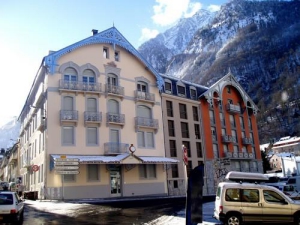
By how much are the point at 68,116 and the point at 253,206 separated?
22237 mm

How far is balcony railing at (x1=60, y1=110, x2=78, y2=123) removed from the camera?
30.6 meters

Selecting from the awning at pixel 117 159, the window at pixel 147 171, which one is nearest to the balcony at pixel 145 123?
the awning at pixel 117 159

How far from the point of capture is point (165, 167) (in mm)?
36375

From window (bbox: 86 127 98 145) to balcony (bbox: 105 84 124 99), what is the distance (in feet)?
13.8

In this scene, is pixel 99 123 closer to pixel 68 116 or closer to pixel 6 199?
pixel 68 116

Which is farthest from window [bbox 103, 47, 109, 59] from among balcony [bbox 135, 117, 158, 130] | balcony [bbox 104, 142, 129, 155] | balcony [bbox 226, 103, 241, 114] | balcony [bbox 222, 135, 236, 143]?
balcony [bbox 226, 103, 241, 114]

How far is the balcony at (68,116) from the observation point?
1206 inches

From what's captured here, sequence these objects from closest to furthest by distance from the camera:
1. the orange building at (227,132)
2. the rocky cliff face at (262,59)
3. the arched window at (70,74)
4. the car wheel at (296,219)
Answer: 1. the car wheel at (296,219)
2. the arched window at (70,74)
3. the orange building at (227,132)
4. the rocky cliff face at (262,59)

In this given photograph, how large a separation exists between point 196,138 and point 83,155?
16.5 metres

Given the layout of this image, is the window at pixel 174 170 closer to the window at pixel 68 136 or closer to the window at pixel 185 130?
the window at pixel 185 130

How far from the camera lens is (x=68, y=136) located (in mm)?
31094

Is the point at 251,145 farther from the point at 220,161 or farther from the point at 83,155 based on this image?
the point at 83,155

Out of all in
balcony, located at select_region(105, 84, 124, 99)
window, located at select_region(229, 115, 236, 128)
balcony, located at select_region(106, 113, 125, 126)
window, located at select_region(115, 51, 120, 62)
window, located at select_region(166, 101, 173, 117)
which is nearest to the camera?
balcony, located at select_region(106, 113, 125, 126)

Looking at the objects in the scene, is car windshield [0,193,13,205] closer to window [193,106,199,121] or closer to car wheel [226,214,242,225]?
car wheel [226,214,242,225]
